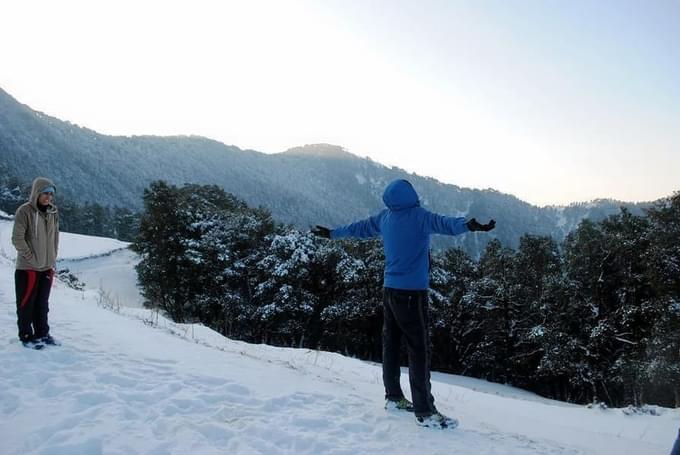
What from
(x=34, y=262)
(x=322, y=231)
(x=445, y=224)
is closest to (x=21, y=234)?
(x=34, y=262)

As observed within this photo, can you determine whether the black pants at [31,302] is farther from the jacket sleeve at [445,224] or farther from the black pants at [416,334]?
the jacket sleeve at [445,224]

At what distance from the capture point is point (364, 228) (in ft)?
14.9

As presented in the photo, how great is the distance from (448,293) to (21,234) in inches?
1225

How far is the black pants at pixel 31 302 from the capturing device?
5.11 m

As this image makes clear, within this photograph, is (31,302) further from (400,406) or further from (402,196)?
(402,196)

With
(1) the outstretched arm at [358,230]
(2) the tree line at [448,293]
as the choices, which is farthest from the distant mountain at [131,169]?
(1) the outstretched arm at [358,230]

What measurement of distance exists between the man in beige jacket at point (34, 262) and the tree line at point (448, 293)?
1900 centimetres

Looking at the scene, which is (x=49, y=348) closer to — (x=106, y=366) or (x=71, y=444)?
(x=106, y=366)

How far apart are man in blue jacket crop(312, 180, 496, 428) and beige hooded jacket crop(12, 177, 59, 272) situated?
3973mm

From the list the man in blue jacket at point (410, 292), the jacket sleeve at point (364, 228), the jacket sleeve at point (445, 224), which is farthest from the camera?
the jacket sleeve at point (364, 228)

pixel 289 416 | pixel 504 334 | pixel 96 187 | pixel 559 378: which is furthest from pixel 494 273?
pixel 96 187

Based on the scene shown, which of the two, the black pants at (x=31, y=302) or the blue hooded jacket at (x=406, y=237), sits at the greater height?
the blue hooded jacket at (x=406, y=237)

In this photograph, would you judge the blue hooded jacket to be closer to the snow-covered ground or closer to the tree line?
the snow-covered ground

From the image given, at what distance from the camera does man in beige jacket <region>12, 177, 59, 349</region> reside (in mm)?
5086
